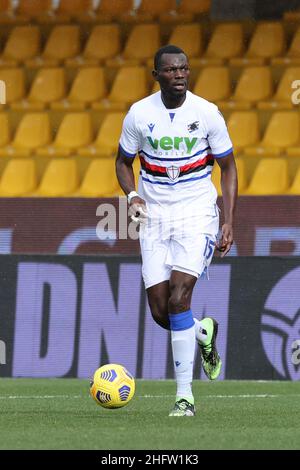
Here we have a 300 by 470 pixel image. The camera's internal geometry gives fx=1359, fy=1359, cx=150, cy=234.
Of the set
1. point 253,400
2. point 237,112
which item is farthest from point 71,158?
point 253,400

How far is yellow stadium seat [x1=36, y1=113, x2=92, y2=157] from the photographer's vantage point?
1583 centimetres

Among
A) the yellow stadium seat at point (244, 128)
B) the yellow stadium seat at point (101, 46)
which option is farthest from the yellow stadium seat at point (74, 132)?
the yellow stadium seat at point (244, 128)

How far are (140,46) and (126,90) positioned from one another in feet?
3.14

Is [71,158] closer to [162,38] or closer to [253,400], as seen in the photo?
[162,38]

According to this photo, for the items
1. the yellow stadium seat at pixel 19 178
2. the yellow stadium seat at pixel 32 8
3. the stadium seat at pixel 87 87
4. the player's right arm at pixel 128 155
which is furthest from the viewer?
the yellow stadium seat at pixel 32 8

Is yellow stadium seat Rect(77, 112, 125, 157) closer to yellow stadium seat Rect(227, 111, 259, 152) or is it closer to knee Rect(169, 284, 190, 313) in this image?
yellow stadium seat Rect(227, 111, 259, 152)

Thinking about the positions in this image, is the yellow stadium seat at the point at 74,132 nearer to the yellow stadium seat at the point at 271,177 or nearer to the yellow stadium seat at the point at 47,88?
the yellow stadium seat at the point at 47,88

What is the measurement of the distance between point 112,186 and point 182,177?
20.5 ft

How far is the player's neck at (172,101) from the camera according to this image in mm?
8375

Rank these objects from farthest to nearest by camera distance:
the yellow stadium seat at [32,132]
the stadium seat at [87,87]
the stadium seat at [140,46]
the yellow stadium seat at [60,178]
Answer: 1. the stadium seat at [140,46]
2. the stadium seat at [87,87]
3. the yellow stadium seat at [32,132]
4. the yellow stadium seat at [60,178]

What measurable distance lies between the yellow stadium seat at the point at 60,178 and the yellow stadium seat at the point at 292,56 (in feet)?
9.19

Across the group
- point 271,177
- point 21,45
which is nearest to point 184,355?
point 271,177

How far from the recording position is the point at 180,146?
8336 mm

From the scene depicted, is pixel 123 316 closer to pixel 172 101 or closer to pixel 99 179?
pixel 99 179
